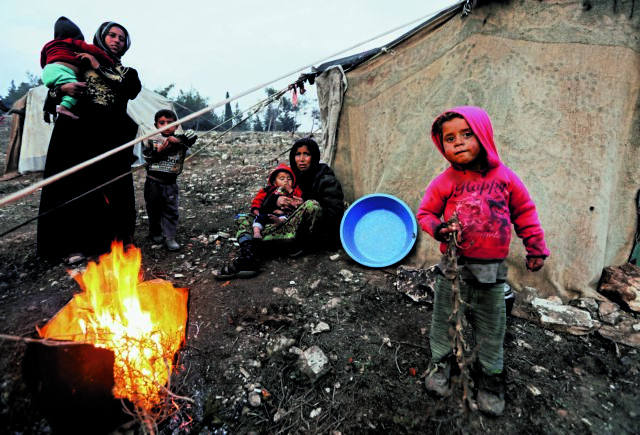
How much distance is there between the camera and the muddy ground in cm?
162

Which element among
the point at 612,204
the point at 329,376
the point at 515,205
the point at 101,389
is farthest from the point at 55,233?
the point at 612,204

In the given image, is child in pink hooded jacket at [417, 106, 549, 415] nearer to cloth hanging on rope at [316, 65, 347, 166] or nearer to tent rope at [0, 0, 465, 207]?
tent rope at [0, 0, 465, 207]

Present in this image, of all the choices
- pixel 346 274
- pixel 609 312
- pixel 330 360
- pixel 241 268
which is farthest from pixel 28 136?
pixel 609 312

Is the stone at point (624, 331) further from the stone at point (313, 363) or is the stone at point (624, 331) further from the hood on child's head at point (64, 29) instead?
the hood on child's head at point (64, 29)

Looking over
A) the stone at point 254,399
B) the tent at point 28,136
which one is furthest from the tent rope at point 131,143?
the tent at point 28,136

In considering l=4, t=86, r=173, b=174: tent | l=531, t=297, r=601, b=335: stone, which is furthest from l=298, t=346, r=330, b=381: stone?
l=4, t=86, r=173, b=174: tent

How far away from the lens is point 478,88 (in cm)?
291

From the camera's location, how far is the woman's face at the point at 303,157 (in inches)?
137

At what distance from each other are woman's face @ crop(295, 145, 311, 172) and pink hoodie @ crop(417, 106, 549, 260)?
6.61 feet

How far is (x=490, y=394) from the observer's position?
66.6 inches

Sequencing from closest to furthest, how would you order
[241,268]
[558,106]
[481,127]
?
[481,127], [558,106], [241,268]

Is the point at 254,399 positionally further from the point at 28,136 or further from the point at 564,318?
the point at 28,136

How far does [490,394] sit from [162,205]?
342 centimetres

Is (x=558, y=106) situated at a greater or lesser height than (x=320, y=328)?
greater
